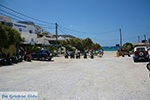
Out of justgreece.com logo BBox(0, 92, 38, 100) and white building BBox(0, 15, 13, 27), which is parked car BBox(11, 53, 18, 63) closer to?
justgreece.com logo BBox(0, 92, 38, 100)

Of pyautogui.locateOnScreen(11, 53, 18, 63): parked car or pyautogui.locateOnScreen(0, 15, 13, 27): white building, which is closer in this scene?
pyautogui.locateOnScreen(11, 53, 18, 63): parked car

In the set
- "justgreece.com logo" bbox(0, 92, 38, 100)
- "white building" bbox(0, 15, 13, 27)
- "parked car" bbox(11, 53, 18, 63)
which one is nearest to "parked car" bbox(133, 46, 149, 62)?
"justgreece.com logo" bbox(0, 92, 38, 100)

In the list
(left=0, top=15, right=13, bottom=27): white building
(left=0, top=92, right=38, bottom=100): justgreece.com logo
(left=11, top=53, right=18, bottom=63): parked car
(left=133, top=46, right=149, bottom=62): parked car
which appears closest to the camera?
(left=0, top=92, right=38, bottom=100): justgreece.com logo

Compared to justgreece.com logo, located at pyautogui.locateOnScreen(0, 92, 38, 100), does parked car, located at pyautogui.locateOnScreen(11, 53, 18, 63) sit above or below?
above

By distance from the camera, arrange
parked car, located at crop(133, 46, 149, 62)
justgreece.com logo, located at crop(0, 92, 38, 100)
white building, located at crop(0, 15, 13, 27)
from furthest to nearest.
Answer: white building, located at crop(0, 15, 13, 27) → parked car, located at crop(133, 46, 149, 62) → justgreece.com logo, located at crop(0, 92, 38, 100)

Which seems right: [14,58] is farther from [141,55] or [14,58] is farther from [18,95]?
[141,55]

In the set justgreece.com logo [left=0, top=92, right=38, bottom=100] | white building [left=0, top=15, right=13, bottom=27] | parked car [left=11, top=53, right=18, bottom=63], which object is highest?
white building [left=0, top=15, right=13, bottom=27]

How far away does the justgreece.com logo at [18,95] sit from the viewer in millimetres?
4135

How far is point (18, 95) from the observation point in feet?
14.4

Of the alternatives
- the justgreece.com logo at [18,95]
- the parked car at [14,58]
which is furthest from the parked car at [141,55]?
the parked car at [14,58]

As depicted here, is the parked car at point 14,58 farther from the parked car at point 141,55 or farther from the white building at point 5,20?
the white building at point 5,20

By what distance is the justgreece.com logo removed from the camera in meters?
4.13

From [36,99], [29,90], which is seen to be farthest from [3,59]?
[36,99]

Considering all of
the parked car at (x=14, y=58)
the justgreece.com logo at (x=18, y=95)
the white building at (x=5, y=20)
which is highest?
the white building at (x=5, y=20)
